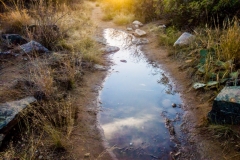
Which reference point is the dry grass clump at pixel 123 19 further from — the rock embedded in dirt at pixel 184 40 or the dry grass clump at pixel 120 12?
the rock embedded in dirt at pixel 184 40

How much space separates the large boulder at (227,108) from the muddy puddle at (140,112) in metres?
0.56

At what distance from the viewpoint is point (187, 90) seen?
12.6 ft

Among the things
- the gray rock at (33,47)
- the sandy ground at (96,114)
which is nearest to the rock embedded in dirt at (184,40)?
the sandy ground at (96,114)

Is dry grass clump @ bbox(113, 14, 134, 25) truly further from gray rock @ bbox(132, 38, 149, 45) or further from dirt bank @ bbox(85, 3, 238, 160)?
dirt bank @ bbox(85, 3, 238, 160)

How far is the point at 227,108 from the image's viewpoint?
8.75 ft

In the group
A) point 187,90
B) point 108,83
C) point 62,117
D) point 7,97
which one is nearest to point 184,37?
point 187,90

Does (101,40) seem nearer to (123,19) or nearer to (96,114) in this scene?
(123,19)

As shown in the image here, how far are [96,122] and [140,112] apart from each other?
767 millimetres

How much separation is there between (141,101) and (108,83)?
3.12 ft

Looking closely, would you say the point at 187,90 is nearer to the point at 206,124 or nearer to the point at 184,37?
the point at 206,124

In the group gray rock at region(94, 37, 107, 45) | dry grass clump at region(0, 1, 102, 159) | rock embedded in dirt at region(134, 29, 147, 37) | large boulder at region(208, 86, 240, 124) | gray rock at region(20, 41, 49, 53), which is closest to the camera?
dry grass clump at region(0, 1, 102, 159)

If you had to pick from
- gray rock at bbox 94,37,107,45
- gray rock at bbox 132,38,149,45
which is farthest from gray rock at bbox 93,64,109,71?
gray rock at bbox 132,38,149,45

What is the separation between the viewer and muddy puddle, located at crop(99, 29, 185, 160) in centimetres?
265

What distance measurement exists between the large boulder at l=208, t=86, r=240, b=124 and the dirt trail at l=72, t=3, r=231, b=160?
29 centimetres
